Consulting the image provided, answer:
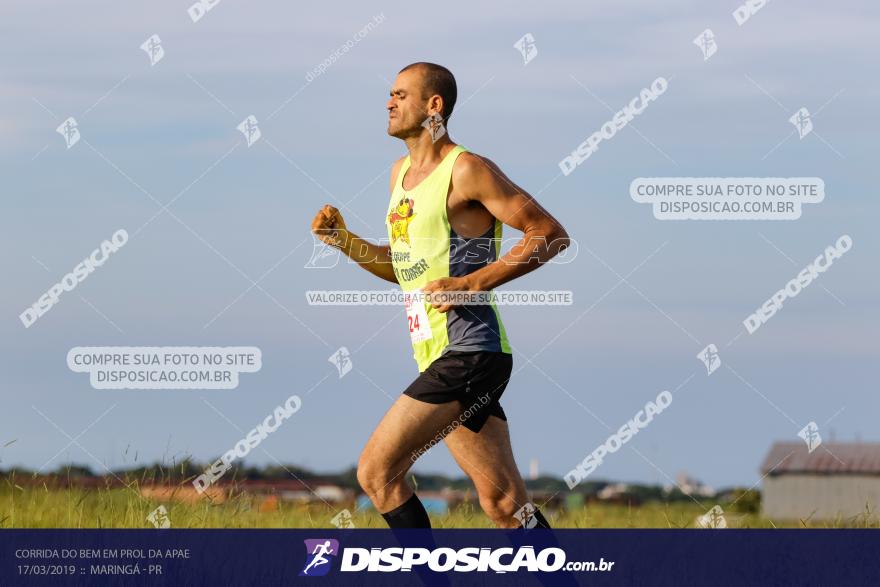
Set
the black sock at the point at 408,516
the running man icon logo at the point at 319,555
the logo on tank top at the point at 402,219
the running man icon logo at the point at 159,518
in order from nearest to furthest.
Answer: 1. the black sock at the point at 408,516
2. the logo on tank top at the point at 402,219
3. the running man icon logo at the point at 319,555
4. the running man icon logo at the point at 159,518

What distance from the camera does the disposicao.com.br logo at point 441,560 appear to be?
6.84m

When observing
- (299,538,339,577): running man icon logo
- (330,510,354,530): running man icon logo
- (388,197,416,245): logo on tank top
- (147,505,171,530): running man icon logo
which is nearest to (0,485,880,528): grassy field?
(147,505,171,530): running man icon logo

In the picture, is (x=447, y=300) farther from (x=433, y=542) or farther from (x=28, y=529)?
A: (x=28, y=529)

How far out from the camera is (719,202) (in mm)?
8539

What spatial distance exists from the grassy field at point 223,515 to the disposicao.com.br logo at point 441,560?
131 cm

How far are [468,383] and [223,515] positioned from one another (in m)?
2.86

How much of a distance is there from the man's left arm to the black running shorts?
294 millimetres

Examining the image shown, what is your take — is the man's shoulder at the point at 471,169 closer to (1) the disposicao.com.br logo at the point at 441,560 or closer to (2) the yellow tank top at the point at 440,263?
(2) the yellow tank top at the point at 440,263

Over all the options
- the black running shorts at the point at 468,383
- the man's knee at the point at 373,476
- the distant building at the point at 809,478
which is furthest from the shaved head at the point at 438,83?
the distant building at the point at 809,478

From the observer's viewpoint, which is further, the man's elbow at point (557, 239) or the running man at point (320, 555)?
the running man at point (320, 555)

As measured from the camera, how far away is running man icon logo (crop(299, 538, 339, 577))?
6.99 m

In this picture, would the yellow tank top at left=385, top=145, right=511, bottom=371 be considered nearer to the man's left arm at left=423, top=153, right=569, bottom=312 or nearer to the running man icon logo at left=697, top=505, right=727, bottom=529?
the man's left arm at left=423, top=153, right=569, bottom=312

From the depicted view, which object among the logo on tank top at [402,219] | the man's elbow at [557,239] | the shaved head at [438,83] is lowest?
the man's elbow at [557,239]

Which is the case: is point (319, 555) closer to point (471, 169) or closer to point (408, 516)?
point (408, 516)
